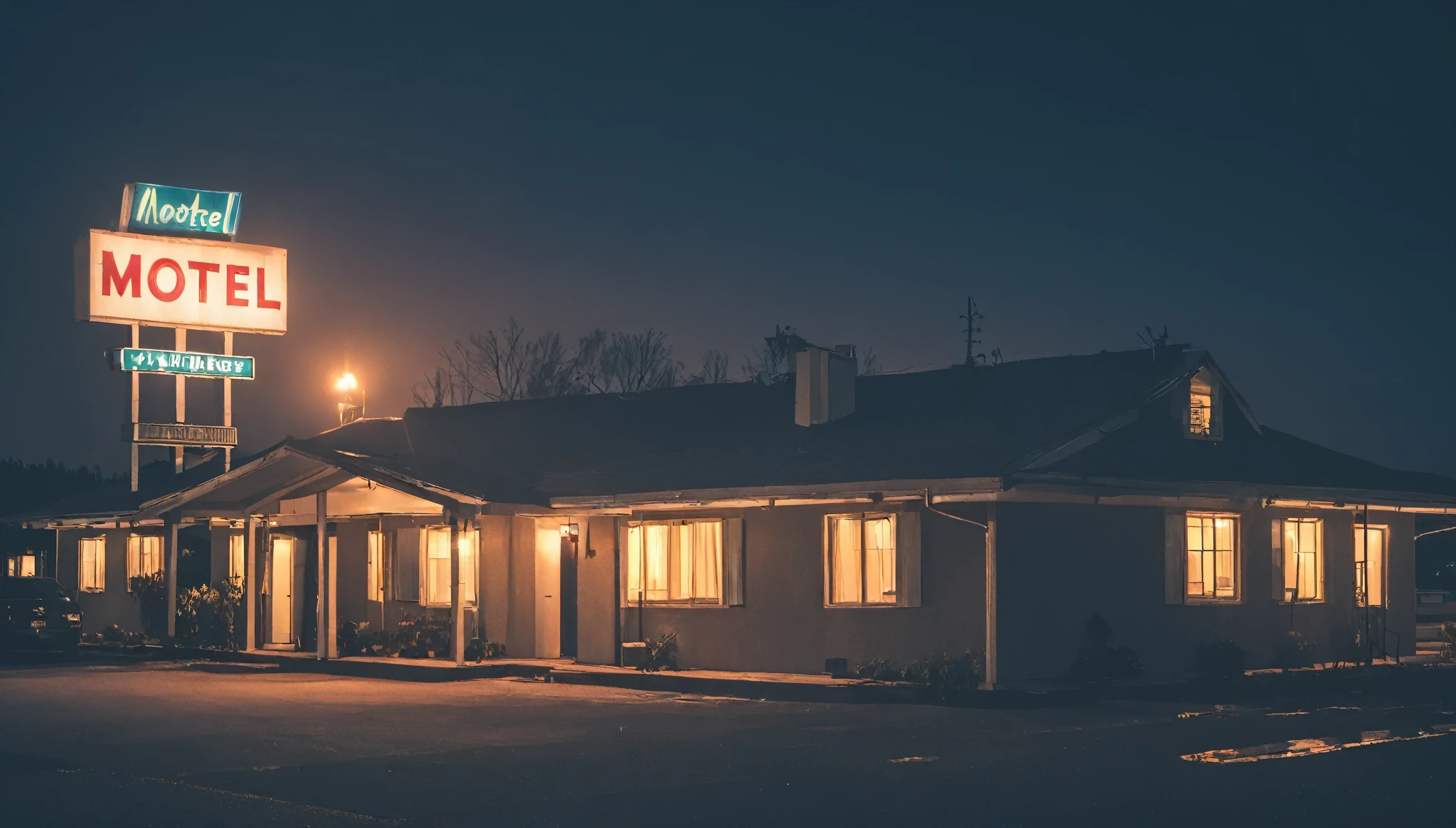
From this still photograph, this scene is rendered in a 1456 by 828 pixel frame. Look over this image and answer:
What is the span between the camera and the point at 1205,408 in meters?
23.5

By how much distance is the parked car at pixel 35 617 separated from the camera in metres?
29.0

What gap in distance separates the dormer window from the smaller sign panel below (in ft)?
71.4

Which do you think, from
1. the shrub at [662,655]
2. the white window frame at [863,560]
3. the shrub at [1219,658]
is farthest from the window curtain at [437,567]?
the shrub at [1219,658]

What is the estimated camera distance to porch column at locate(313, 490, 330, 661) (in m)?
25.1

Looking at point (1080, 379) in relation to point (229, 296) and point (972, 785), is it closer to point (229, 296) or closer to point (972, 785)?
point (972, 785)

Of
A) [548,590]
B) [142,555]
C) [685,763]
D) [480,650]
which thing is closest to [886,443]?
[548,590]

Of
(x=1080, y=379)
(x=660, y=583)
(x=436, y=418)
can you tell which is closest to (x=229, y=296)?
(x=436, y=418)

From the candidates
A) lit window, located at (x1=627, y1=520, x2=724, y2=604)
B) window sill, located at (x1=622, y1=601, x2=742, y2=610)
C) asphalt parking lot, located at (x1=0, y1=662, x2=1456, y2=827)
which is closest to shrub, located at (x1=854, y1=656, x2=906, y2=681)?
asphalt parking lot, located at (x1=0, y1=662, x2=1456, y2=827)

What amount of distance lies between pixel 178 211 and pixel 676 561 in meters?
20.2

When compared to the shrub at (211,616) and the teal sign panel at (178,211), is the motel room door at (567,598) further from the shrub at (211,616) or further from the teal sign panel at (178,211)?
the teal sign panel at (178,211)

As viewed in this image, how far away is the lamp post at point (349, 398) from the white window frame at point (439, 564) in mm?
7527

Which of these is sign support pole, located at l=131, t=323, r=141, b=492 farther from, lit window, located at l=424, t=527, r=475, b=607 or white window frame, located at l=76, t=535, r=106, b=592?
lit window, located at l=424, t=527, r=475, b=607

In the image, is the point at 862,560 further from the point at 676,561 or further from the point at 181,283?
the point at 181,283

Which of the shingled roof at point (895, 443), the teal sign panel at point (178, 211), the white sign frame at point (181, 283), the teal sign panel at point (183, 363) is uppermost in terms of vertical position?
the teal sign panel at point (178, 211)
